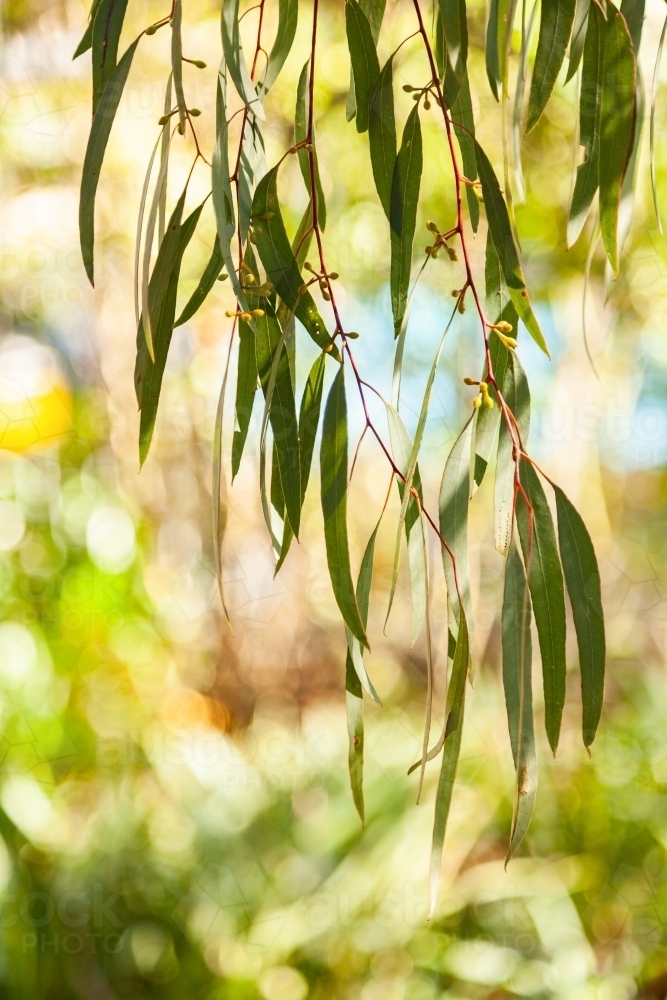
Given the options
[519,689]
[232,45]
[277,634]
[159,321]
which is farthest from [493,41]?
[277,634]

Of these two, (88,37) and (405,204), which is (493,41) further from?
(88,37)

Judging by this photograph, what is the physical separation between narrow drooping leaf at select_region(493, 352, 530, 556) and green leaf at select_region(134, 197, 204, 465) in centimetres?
20

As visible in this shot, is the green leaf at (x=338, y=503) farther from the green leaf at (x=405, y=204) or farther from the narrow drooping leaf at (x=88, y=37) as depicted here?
the narrow drooping leaf at (x=88, y=37)

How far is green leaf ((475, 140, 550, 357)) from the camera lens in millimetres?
414

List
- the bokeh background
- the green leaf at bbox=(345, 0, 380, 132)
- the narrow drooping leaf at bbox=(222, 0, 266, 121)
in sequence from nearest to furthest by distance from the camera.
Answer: the narrow drooping leaf at bbox=(222, 0, 266, 121) < the green leaf at bbox=(345, 0, 380, 132) < the bokeh background

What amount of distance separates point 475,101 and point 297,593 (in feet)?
3.53

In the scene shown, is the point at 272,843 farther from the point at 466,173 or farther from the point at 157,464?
the point at 466,173

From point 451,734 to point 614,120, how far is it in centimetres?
35

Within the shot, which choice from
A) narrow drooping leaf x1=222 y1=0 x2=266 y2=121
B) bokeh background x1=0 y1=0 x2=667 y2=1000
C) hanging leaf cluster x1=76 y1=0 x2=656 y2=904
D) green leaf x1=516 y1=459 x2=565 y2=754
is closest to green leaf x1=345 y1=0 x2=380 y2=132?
hanging leaf cluster x1=76 y1=0 x2=656 y2=904

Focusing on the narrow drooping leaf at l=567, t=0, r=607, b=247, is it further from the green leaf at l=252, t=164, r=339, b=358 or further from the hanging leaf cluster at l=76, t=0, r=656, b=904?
the green leaf at l=252, t=164, r=339, b=358

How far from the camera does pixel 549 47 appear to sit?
44 cm

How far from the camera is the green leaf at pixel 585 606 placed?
0.46 metres

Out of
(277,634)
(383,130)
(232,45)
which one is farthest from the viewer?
(277,634)

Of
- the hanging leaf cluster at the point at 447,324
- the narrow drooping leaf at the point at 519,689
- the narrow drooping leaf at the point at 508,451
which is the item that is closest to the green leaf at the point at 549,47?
the hanging leaf cluster at the point at 447,324
